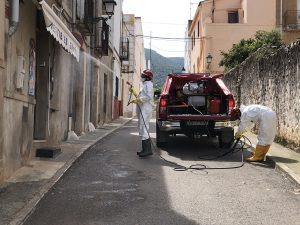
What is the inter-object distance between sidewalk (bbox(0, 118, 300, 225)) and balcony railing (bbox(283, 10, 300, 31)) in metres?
23.3

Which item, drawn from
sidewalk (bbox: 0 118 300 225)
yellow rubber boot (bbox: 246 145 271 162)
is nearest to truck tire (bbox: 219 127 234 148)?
sidewalk (bbox: 0 118 300 225)

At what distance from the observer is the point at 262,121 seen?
32.3 feet

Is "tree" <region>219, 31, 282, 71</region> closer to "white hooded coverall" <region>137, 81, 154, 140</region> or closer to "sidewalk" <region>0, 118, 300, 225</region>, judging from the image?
"sidewalk" <region>0, 118, 300, 225</region>

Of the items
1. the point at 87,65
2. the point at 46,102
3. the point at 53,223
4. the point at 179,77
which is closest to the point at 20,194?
the point at 53,223

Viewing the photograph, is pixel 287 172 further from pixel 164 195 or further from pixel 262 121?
pixel 164 195

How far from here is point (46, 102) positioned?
1013 cm

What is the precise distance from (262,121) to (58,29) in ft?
14.6

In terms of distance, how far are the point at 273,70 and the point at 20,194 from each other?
30.3 feet

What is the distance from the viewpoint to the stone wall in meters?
11.3

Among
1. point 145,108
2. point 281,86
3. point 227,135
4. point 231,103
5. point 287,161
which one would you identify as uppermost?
point 281,86

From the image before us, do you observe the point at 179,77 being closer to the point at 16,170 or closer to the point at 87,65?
the point at 87,65

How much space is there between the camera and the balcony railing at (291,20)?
3339 cm

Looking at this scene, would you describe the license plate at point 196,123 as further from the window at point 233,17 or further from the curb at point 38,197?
the window at point 233,17

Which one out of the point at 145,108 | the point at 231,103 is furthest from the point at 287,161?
the point at 145,108
